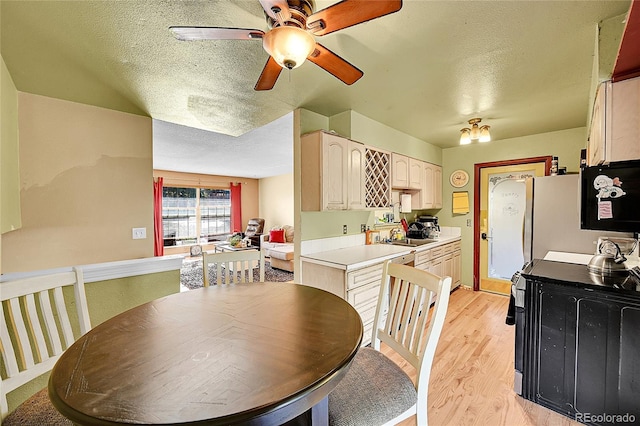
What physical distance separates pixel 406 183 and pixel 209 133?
297 centimetres

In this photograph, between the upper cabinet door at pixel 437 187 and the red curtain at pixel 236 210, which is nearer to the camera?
the upper cabinet door at pixel 437 187

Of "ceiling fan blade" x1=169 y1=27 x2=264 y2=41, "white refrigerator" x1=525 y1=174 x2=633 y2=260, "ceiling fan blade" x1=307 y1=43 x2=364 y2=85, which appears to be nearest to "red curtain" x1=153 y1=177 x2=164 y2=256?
"ceiling fan blade" x1=169 y1=27 x2=264 y2=41

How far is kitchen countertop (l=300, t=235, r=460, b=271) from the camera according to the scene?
2385 millimetres

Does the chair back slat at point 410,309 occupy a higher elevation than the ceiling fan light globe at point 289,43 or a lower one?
lower

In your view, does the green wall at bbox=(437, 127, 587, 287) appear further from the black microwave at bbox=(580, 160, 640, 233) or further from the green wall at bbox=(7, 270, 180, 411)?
the green wall at bbox=(7, 270, 180, 411)

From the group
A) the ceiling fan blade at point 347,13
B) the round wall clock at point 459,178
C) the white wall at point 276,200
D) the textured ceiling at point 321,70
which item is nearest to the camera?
the ceiling fan blade at point 347,13

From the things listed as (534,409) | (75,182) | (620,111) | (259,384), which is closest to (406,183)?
(620,111)

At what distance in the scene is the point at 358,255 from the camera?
2.71 metres

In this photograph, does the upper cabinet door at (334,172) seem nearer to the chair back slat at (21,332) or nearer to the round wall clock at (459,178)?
the chair back slat at (21,332)

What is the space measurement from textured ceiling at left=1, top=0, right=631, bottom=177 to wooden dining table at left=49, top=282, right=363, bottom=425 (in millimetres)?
1588

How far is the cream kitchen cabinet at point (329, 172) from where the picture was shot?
2559 millimetres

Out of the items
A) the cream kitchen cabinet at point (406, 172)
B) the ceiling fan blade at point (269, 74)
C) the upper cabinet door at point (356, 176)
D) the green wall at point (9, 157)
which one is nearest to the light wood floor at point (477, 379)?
the upper cabinet door at point (356, 176)

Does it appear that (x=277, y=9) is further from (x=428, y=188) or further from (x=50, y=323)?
(x=428, y=188)

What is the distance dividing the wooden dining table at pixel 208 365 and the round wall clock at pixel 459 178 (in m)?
3.94
